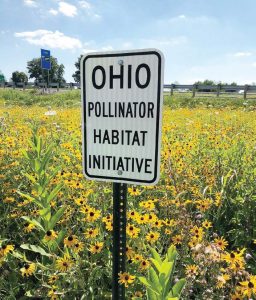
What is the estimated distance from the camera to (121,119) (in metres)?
1.29

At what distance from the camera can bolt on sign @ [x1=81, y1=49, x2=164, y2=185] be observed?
4.06ft

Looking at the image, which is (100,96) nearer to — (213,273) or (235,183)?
(213,273)

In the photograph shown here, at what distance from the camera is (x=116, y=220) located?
4.55 feet

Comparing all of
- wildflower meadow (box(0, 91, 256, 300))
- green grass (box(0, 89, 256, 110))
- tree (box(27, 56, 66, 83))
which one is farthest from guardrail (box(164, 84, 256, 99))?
tree (box(27, 56, 66, 83))

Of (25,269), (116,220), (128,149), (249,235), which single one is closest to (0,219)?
(25,269)

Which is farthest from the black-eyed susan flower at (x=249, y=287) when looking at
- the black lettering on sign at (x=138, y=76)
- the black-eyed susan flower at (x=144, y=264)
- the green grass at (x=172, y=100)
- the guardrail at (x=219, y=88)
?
the guardrail at (x=219, y=88)

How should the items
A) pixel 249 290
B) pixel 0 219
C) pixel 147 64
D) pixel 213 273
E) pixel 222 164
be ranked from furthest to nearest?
pixel 222 164 < pixel 0 219 < pixel 213 273 < pixel 249 290 < pixel 147 64

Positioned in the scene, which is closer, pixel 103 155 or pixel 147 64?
pixel 147 64

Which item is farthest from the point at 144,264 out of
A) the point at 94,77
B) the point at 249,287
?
the point at 94,77

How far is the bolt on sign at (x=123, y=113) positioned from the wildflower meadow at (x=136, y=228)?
1.38ft

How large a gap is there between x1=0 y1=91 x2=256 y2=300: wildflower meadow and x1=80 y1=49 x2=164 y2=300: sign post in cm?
38

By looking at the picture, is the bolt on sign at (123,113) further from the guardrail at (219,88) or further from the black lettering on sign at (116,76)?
the guardrail at (219,88)

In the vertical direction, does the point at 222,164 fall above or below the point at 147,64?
below

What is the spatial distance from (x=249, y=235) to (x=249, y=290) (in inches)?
45.9
